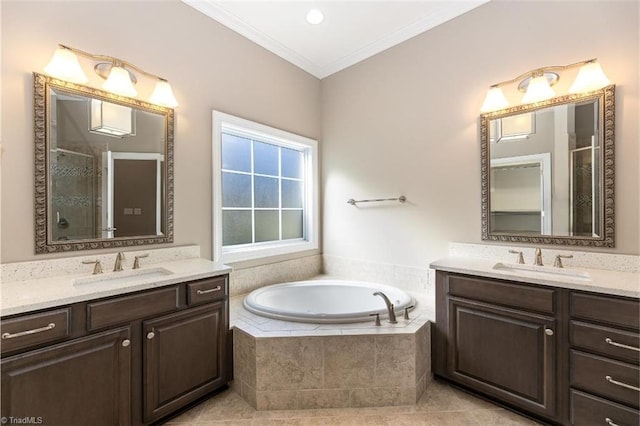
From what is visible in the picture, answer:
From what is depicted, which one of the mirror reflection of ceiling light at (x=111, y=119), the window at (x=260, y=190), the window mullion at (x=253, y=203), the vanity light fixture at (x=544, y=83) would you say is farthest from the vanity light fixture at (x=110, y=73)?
the vanity light fixture at (x=544, y=83)

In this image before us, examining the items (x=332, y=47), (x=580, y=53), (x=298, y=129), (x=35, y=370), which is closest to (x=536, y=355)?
(x=580, y=53)

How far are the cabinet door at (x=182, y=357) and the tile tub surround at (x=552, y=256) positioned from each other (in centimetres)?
191

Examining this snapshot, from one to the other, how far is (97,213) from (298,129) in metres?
1.99

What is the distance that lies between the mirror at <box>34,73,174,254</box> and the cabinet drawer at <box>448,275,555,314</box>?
207cm

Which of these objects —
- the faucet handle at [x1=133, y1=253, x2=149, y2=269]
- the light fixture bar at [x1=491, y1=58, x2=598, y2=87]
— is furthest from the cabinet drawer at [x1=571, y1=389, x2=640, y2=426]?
the faucet handle at [x1=133, y1=253, x2=149, y2=269]

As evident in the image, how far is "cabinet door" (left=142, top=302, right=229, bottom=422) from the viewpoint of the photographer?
157 centimetres

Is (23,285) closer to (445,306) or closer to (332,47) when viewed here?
(445,306)

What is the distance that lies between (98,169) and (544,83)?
2986 mm

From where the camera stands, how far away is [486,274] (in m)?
1.78

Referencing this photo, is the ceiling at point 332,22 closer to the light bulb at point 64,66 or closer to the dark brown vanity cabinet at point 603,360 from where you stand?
the light bulb at point 64,66

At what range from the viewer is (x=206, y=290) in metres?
1.80

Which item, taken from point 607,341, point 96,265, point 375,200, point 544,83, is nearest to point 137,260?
point 96,265

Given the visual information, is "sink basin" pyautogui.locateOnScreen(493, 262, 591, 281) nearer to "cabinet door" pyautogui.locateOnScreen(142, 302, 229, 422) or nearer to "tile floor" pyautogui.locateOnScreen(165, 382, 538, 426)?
"tile floor" pyautogui.locateOnScreen(165, 382, 538, 426)

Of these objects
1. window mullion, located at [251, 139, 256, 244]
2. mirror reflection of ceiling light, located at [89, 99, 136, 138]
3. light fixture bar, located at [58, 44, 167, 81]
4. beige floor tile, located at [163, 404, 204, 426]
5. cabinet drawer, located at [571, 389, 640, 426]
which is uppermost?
light fixture bar, located at [58, 44, 167, 81]
